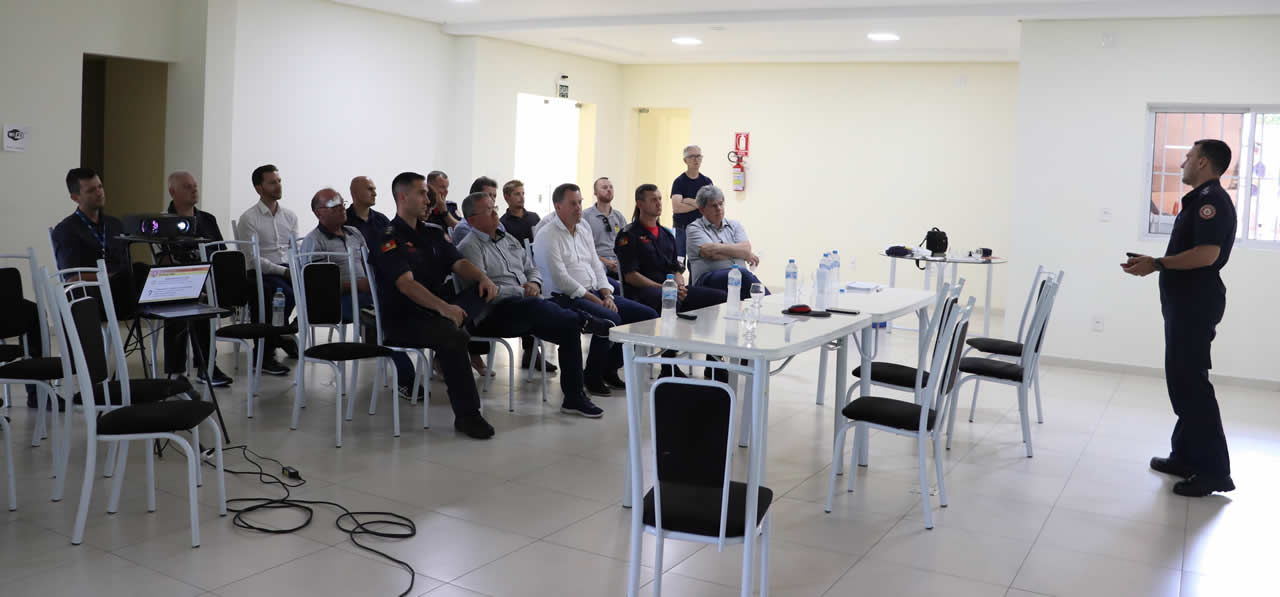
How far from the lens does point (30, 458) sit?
4.47m

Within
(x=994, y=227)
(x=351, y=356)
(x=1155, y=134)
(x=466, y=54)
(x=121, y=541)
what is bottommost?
(x=121, y=541)

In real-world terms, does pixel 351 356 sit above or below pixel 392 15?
below

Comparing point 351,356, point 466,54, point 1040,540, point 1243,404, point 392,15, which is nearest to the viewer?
point 1040,540

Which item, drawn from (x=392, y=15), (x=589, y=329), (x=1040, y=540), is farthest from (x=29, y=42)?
(x=1040, y=540)

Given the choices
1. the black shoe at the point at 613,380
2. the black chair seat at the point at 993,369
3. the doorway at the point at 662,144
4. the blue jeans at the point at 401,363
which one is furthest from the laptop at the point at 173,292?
the doorway at the point at 662,144

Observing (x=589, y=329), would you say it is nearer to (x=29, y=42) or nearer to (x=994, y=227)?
(x=29, y=42)

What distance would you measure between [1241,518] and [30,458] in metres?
5.22

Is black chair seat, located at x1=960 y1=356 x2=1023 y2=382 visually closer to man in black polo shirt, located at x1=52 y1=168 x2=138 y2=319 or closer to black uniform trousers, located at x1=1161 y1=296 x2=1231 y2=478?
black uniform trousers, located at x1=1161 y1=296 x2=1231 y2=478

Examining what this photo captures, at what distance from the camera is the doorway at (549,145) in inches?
450

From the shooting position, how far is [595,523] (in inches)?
Answer: 157

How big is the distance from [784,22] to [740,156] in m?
3.50

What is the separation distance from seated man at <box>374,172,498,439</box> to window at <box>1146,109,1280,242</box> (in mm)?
5383

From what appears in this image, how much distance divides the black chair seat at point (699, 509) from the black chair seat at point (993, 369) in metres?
2.76

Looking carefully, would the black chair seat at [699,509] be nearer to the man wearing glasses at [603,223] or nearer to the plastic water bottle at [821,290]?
the plastic water bottle at [821,290]
